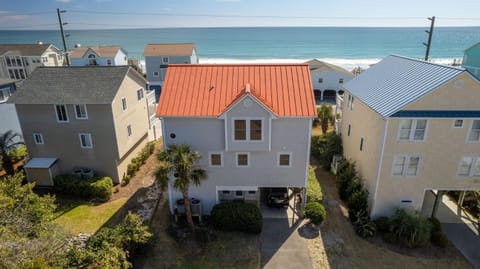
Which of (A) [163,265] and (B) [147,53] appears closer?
(A) [163,265]

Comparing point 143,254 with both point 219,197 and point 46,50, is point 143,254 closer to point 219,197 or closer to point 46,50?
point 219,197

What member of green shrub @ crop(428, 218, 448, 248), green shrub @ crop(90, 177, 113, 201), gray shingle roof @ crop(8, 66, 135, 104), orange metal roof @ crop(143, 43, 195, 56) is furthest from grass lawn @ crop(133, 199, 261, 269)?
orange metal roof @ crop(143, 43, 195, 56)

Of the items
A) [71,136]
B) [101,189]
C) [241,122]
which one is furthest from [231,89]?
[71,136]

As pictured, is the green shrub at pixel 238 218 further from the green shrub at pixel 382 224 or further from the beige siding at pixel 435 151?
the beige siding at pixel 435 151

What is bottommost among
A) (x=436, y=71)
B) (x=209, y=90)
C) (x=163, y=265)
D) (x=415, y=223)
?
(x=163, y=265)

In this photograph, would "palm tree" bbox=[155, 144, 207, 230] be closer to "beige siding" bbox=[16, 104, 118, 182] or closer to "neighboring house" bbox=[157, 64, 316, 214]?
"neighboring house" bbox=[157, 64, 316, 214]

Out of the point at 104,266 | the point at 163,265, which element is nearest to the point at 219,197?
the point at 163,265

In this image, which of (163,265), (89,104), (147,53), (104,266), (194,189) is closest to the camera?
(104,266)

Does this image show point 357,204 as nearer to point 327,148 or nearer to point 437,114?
point 437,114
